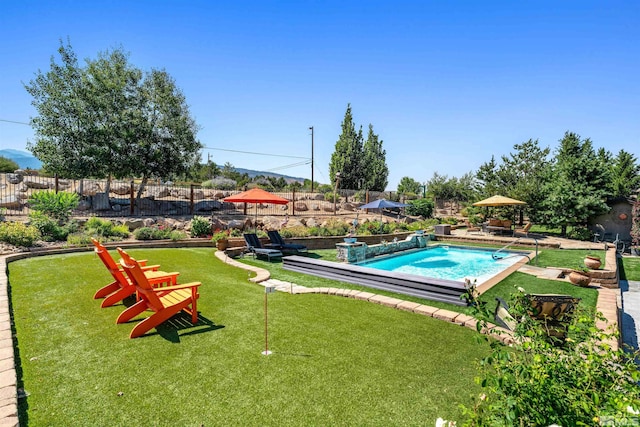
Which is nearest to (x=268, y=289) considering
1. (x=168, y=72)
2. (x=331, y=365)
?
(x=331, y=365)

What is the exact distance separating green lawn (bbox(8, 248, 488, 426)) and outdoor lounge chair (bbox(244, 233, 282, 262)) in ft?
14.1

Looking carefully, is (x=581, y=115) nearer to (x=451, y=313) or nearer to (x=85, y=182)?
(x=451, y=313)

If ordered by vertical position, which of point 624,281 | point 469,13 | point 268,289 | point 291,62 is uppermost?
point 291,62

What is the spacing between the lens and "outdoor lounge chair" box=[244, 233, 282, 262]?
390 inches

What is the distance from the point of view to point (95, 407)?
2.67 meters

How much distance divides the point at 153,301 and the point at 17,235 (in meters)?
7.58

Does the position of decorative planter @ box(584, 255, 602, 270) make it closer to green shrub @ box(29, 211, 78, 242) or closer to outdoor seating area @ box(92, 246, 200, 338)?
outdoor seating area @ box(92, 246, 200, 338)

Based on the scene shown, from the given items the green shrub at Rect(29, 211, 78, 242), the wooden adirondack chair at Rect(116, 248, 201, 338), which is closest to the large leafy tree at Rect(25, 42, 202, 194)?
the green shrub at Rect(29, 211, 78, 242)

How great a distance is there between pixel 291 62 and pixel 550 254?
15399 mm

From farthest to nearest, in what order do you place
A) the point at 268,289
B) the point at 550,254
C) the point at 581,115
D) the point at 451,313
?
1. the point at 581,115
2. the point at 550,254
3. the point at 451,313
4. the point at 268,289

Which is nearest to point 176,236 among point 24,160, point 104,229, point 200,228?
point 200,228

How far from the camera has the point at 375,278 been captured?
7496 millimetres

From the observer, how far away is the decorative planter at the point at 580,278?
743cm

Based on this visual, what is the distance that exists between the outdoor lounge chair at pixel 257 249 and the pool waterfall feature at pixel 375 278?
31.9 inches
